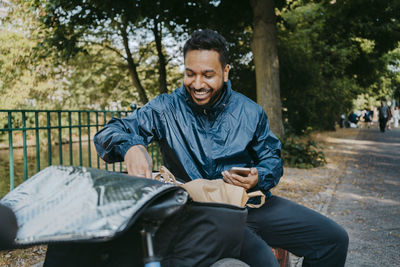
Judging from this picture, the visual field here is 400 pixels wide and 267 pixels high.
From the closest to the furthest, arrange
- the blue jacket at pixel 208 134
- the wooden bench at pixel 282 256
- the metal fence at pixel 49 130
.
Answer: the blue jacket at pixel 208 134 → the wooden bench at pixel 282 256 → the metal fence at pixel 49 130

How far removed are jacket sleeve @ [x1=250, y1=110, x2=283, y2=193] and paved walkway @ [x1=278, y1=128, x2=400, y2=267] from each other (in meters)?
1.97

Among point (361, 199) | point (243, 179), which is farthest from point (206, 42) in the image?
point (361, 199)

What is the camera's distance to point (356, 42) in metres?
18.2

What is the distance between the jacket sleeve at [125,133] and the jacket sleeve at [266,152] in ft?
1.91

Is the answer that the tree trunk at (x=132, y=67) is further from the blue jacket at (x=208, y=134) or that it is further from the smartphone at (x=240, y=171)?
the smartphone at (x=240, y=171)

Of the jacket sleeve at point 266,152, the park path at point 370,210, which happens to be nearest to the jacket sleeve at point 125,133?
the jacket sleeve at point 266,152

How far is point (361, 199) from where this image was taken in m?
6.52

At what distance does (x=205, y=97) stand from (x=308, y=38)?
13958 millimetres

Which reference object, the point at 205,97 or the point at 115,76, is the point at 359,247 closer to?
the point at 205,97

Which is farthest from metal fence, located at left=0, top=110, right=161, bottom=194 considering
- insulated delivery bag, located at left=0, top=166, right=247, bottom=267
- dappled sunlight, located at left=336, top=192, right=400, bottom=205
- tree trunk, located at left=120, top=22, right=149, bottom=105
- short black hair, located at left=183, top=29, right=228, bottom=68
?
tree trunk, located at left=120, top=22, right=149, bottom=105

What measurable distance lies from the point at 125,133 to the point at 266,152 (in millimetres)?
826

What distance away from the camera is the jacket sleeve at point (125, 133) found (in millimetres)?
1738

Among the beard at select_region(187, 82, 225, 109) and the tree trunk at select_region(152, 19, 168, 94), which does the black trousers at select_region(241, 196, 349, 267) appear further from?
the tree trunk at select_region(152, 19, 168, 94)

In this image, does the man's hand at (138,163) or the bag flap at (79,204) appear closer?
the bag flap at (79,204)
